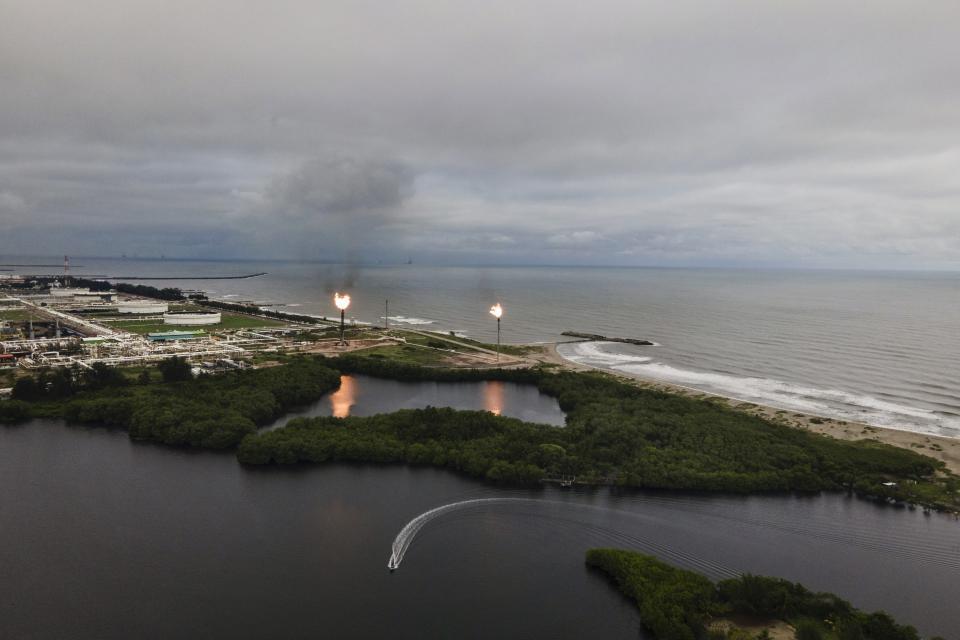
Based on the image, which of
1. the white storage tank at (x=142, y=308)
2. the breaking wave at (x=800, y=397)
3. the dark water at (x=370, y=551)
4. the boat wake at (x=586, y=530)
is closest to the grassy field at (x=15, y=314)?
the white storage tank at (x=142, y=308)

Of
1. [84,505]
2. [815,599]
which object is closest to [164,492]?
[84,505]

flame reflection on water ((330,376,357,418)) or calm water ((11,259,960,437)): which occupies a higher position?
calm water ((11,259,960,437))

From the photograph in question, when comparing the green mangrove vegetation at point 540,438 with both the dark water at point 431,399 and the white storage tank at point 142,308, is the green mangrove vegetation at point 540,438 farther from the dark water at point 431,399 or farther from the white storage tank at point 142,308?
the white storage tank at point 142,308

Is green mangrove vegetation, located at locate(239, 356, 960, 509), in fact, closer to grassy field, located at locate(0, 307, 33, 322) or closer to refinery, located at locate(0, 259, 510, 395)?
refinery, located at locate(0, 259, 510, 395)

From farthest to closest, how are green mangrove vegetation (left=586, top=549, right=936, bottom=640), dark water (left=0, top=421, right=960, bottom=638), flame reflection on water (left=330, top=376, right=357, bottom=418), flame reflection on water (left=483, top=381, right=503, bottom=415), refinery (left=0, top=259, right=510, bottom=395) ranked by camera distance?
refinery (left=0, top=259, right=510, bottom=395) < flame reflection on water (left=483, top=381, right=503, bottom=415) < flame reflection on water (left=330, top=376, right=357, bottom=418) < dark water (left=0, top=421, right=960, bottom=638) < green mangrove vegetation (left=586, top=549, right=936, bottom=640)

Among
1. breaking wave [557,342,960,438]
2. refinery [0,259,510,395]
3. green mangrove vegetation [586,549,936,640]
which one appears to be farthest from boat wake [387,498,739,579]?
refinery [0,259,510,395]

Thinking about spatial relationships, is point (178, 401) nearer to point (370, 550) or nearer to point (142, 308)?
point (370, 550)
